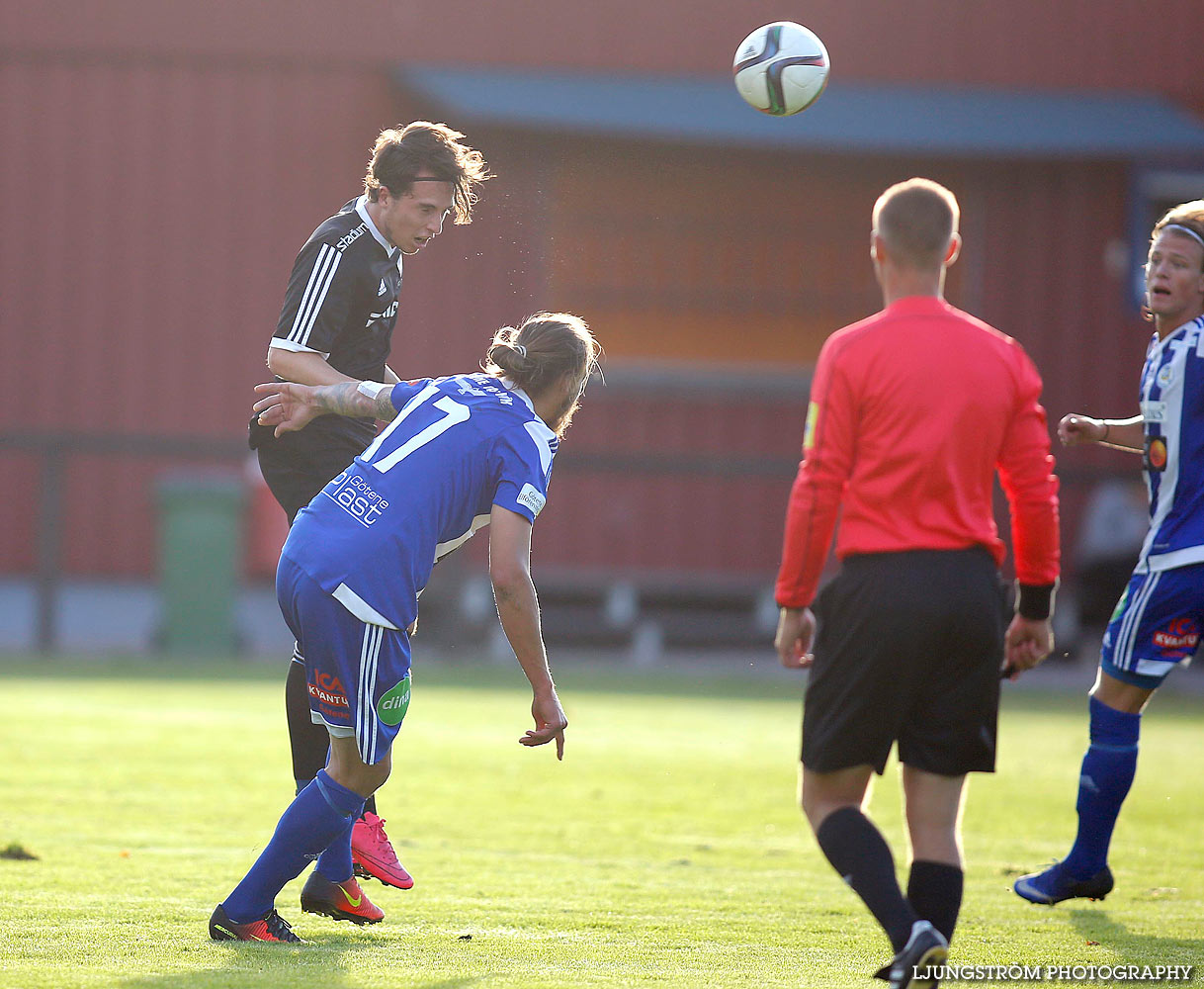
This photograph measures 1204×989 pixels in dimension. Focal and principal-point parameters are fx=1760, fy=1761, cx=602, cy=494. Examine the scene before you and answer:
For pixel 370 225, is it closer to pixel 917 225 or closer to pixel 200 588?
pixel 917 225

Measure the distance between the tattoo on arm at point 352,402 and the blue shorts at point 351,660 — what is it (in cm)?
51

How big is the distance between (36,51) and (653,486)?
20.8 feet

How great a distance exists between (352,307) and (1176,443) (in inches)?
89.2

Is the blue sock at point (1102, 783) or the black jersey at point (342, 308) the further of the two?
the blue sock at point (1102, 783)

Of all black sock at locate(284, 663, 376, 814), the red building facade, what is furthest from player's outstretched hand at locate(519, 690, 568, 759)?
the red building facade

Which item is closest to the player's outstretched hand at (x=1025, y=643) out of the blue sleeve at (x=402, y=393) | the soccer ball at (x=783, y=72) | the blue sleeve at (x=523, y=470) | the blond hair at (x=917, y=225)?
the blond hair at (x=917, y=225)

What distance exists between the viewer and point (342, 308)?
4.78 metres

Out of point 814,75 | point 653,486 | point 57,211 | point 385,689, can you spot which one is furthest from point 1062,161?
point 385,689

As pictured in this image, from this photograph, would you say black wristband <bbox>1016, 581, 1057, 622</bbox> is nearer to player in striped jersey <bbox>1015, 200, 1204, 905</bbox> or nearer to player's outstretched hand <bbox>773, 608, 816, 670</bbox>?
player's outstretched hand <bbox>773, 608, 816, 670</bbox>

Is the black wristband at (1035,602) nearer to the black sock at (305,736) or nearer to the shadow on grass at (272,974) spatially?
the shadow on grass at (272,974)

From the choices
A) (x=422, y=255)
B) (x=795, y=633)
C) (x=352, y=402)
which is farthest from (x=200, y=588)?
(x=795, y=633)

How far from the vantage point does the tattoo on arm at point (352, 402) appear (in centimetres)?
442

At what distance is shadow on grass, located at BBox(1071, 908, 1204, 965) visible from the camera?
171 inches

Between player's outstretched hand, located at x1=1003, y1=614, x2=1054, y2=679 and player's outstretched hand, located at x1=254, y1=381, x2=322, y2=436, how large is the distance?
1.87 m
